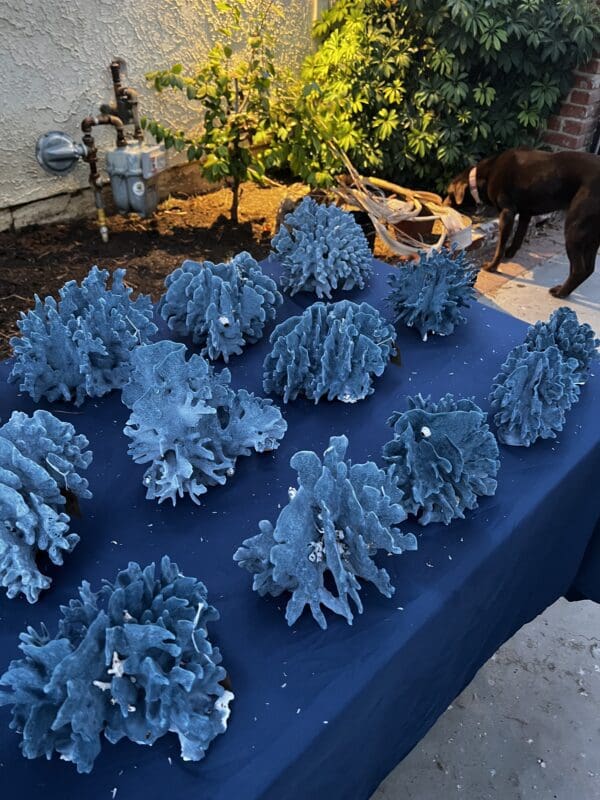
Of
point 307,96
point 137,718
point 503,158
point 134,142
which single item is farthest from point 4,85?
point 137,718

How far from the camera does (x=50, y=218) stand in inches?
136

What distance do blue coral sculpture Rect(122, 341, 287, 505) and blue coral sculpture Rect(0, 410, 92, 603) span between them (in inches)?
5.5

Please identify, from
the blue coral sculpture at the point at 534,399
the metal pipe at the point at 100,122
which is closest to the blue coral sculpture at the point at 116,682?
the blue coral sculpture at the point at 534,399

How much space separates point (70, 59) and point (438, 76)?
86.1 inches

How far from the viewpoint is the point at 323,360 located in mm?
1399

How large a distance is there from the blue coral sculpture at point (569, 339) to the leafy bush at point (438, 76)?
230 centimetres

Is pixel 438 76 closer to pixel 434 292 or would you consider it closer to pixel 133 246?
pixel 133 246

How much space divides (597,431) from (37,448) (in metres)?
1.13

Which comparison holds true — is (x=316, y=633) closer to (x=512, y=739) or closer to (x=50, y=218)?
(x=512, y=739)

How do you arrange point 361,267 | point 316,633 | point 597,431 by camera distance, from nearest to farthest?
point 316,633, point 597,431, point 361,267

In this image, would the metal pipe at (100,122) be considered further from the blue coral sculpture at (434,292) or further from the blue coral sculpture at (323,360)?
the blue coral sculpture at (323,360)

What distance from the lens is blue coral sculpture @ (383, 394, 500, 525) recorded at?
1.13m

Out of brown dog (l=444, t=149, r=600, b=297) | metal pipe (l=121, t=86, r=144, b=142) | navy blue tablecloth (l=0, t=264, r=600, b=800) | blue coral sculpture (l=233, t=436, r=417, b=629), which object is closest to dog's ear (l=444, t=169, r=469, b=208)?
brown dog (l=444, t=149, r=600, b=297)

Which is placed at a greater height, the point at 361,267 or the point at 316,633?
the point at 361,267
